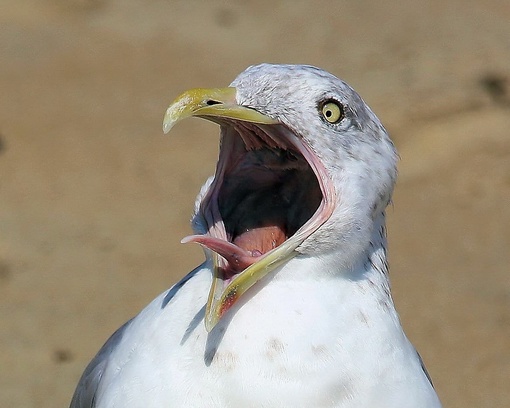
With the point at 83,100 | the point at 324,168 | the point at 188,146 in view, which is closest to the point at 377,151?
the point at 324,168

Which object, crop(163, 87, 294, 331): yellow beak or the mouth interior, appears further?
the mouth interior

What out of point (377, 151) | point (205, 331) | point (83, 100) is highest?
point (83, 100)

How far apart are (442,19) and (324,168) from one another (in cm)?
551

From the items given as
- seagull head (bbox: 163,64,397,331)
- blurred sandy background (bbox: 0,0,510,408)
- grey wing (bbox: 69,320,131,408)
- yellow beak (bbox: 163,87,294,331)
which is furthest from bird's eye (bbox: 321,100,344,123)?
blurred sandy background (bbox: 0,0,510,408)

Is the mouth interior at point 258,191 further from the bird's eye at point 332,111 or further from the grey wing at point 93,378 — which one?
the grey wing at point 93,378

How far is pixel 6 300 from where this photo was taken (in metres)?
4.93

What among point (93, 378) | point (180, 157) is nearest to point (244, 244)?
point (93, 378)

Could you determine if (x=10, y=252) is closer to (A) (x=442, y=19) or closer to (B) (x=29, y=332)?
(B) (x=29, y=332)

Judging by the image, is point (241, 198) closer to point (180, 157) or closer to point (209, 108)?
point (209, 108)

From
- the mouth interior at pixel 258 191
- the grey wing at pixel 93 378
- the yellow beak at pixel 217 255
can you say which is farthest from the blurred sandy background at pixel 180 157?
the yellow beak at pixel 217 255

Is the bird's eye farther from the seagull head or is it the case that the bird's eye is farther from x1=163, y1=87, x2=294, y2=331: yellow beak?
x1=163, y1=87, x2=294, y2=331: yellow beak

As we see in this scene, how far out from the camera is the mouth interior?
2416 mm

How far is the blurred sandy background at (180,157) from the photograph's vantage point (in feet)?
15.7

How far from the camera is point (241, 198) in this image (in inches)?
100
